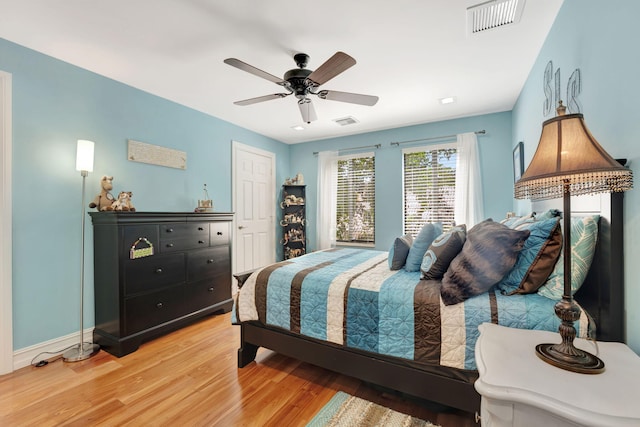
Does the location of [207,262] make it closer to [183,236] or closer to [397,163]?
[183,236]

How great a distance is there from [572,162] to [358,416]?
162 cm

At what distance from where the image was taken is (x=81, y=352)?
233 centimetres

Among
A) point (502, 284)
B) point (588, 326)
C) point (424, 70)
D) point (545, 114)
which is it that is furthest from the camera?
point (424, 70)

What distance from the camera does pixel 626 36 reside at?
1141mm

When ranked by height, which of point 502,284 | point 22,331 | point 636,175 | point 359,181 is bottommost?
point 22,331

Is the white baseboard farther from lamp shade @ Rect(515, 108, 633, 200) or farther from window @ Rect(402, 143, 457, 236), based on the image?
window @ Rect(402, 143, 457, 236)

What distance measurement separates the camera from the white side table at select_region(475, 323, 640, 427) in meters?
0.69

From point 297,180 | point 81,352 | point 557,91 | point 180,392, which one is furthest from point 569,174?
point 297,180

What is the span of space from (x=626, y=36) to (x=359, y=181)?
3.57m

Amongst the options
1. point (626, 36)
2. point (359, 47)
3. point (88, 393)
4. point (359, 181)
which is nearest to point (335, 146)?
point (359, 181)

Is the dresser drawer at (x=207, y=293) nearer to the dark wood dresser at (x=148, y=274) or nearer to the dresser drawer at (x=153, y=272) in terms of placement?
the dark wood dresser at (x=148, y=274)

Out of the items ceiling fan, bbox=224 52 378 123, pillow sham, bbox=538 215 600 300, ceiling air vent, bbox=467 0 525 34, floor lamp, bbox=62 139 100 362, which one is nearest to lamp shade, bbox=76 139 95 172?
floor lamp, bbox=62 139 100 362

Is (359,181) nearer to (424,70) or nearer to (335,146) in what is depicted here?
(335,146)

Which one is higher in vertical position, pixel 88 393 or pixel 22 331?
pixel 22 331
